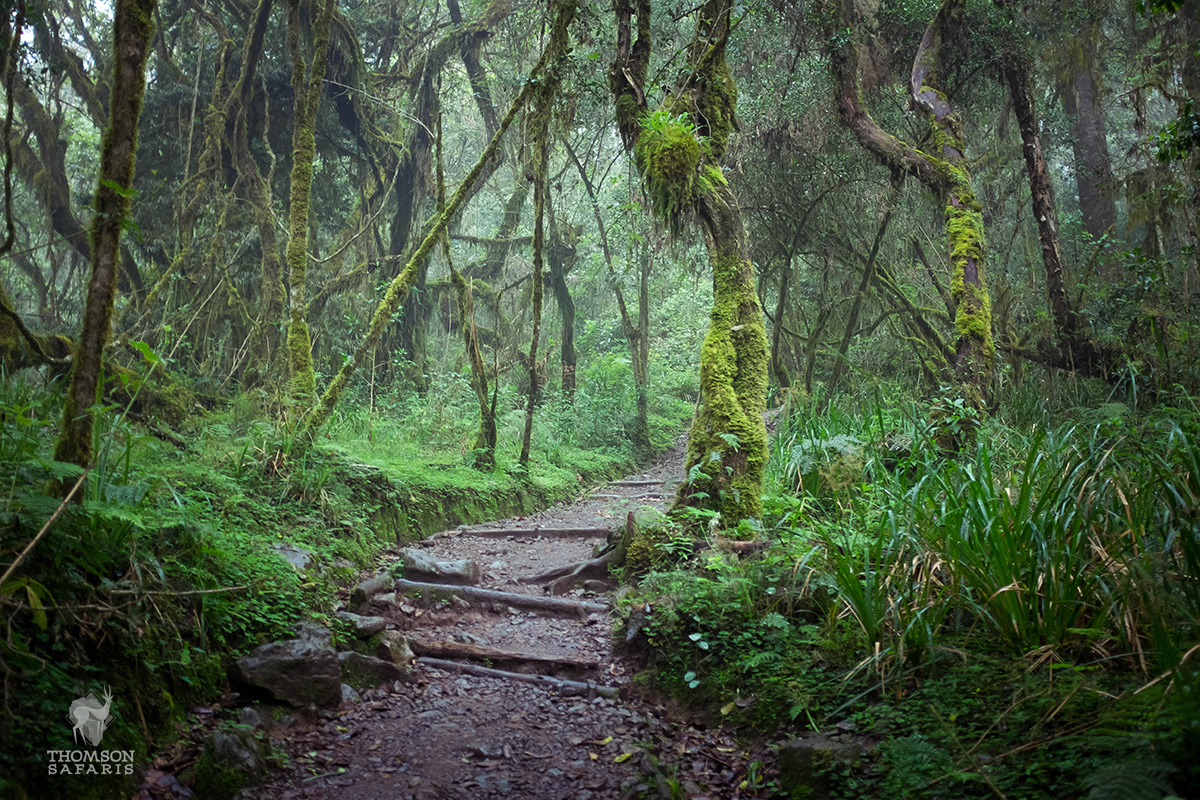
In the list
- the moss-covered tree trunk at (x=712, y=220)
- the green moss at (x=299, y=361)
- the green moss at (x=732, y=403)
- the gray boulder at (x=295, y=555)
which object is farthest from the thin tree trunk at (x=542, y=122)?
the gray boulder at (x=295, y=555)

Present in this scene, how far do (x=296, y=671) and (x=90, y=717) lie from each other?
106cm

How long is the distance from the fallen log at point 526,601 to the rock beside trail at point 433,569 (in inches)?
5.8

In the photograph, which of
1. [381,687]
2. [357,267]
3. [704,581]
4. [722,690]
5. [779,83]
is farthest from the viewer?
[357,267]

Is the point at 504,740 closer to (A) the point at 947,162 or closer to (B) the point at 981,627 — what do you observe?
(B) the point at 981,627

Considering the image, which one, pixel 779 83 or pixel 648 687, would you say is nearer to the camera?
pixel 648 687

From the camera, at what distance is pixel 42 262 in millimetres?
15336

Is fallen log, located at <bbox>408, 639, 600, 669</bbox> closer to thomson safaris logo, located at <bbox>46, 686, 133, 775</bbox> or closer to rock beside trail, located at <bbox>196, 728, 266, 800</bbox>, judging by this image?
rock beside trail, located at <bbox>196, 728, 266, 800</bbox>

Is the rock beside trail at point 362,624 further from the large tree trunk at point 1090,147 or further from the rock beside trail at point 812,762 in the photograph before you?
the large tree trunk at point 1090,147

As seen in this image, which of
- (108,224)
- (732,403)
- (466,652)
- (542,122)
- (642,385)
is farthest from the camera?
(642,385)

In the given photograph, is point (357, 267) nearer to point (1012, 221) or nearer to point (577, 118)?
point (577, 118)

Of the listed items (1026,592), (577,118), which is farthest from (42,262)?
(1026,592)

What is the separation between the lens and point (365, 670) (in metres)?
3.94

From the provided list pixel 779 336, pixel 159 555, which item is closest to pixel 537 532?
pixel 159 555

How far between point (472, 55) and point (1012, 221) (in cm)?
1229
